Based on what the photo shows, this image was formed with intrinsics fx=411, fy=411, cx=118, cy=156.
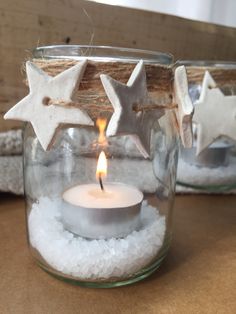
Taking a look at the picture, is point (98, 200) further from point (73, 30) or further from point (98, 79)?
point (73, 30)

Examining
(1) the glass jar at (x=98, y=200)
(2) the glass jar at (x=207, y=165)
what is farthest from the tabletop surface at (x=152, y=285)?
(2) the glass jar at (x=207, y=165)

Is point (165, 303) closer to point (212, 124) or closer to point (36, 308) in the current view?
point (36, 308)

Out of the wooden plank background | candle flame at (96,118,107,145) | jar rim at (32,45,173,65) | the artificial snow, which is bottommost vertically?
the artificial snow

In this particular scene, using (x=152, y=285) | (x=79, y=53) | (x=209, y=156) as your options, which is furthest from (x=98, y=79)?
(x=209, y=156)

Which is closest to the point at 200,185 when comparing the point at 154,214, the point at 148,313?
the point at 154,214

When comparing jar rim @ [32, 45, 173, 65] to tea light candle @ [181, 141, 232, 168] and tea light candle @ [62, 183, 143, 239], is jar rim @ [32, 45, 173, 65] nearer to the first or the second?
tea light candle @ [62, 183, 143, 239]

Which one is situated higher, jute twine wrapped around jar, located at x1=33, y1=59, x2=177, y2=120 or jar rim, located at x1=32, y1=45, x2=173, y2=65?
jar rim, located at x1=32, y1=45, x2=173, y2=65

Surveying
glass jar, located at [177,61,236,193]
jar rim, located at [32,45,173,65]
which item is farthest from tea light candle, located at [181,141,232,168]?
jar rim, located at [32,45,173,65]
